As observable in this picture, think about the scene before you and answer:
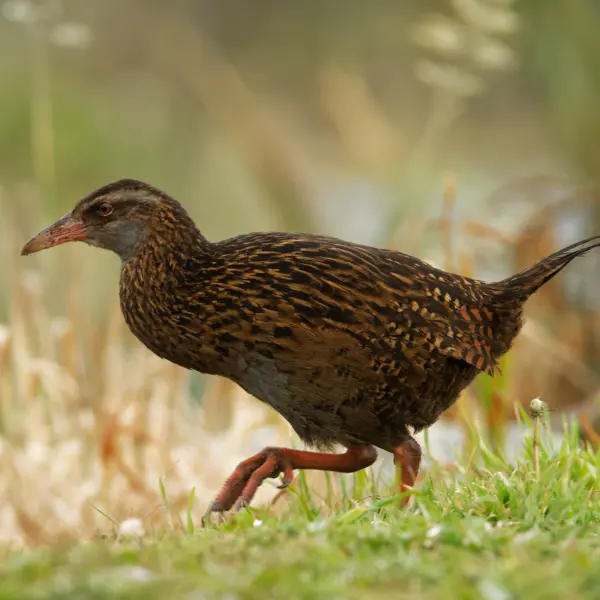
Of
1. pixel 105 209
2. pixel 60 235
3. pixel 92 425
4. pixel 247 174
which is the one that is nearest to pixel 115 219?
pixel 105 209

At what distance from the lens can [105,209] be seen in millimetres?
3908

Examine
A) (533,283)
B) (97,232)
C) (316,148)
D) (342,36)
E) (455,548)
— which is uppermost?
(342,36)

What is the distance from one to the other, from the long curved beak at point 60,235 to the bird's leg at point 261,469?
1002 mm

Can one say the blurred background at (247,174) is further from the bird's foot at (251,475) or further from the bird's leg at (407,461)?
the bird's leg at (407,461)

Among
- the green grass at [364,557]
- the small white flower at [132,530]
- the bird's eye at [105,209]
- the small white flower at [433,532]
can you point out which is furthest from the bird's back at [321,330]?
the small white flower at [433,532]

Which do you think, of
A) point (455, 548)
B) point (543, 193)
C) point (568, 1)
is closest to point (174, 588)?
point (455, 548)

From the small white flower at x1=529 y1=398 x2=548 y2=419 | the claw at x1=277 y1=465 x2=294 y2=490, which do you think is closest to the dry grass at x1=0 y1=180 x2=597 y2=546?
the claw at x1=277 y1=465 x2=294 y2=490

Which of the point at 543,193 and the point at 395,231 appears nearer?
the point at 395,231

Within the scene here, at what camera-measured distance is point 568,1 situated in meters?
8.18

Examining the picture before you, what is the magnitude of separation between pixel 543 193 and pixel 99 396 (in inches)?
153

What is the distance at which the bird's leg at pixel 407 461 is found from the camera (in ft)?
12.5

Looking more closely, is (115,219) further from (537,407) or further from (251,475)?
(537,407)

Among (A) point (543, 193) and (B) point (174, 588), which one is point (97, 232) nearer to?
(B) point (174, 588)

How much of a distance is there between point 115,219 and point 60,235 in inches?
8.1
